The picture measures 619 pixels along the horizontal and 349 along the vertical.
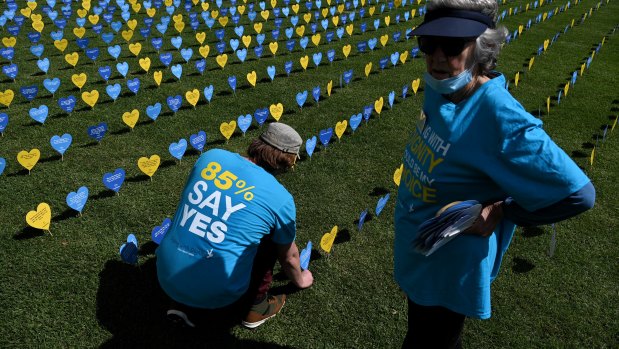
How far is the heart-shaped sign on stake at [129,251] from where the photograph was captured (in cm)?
352

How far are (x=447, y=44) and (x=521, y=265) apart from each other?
9.41 ft

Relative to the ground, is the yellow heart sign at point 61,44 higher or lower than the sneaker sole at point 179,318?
lower

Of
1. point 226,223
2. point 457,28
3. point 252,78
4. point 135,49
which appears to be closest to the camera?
point 457,28

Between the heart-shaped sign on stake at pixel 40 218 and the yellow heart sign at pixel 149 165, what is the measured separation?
101 centimetres

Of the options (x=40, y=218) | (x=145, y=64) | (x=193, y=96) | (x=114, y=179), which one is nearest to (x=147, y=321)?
(x=40, y=218)

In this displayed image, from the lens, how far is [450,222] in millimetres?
1783

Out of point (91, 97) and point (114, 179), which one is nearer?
point (114, 179)

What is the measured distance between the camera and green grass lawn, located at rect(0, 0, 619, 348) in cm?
333

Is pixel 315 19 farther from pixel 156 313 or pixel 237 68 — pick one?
pixel 156 313

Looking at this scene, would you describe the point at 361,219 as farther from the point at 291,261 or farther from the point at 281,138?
the point at 281,138

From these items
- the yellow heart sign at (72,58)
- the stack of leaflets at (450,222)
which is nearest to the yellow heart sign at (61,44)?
the yellow heart sign at (72,58)

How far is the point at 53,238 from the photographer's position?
400cm

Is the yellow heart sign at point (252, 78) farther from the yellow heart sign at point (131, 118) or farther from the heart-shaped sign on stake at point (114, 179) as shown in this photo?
the heart-shaped sign on stake at point (114, 179)

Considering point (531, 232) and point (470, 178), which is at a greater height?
point (470, 178)
